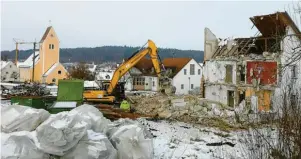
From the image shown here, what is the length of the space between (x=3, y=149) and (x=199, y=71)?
47928 millimetres

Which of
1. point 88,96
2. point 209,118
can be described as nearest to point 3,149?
point 209,118

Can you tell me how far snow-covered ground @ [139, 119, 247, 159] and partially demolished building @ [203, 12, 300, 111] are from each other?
966cm

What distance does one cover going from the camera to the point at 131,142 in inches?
322

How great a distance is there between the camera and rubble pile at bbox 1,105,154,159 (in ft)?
23.5

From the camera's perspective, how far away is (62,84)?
17.8m

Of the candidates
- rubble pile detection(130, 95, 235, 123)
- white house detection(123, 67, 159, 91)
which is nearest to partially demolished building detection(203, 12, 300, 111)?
rubble pile detection(130, 95, 235, 123)

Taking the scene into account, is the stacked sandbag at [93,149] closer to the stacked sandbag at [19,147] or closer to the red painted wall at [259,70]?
the stacked sandbag at [19,147]

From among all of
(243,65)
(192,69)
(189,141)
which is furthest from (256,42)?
(192,69)

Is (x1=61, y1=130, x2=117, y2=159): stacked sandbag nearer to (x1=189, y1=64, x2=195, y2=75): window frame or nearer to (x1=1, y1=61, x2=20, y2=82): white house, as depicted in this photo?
(x1=189, y1=64, x2=195, y2=75): window frame

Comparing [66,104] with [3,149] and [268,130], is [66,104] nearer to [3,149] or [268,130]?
[3,149]

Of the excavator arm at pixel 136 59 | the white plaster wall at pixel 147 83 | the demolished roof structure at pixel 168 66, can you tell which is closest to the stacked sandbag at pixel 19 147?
the excavator arm at pixel 136 59

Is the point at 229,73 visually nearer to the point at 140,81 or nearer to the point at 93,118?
the point at 93,118

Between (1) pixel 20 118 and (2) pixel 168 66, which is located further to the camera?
(2) pixel 168 66

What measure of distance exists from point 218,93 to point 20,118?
22.5 metres
